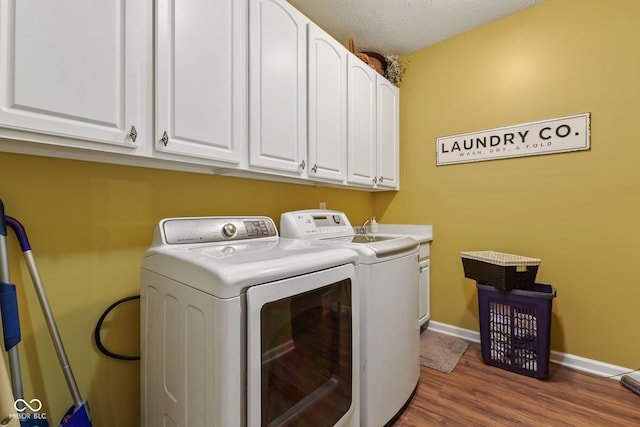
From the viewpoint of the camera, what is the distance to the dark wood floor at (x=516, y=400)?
1.49 meters

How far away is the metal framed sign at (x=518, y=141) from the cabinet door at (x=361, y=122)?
0.69 metres

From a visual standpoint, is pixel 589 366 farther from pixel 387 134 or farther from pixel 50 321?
pixel 50 321

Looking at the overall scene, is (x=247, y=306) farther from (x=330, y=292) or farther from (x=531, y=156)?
(x=531, y=156)

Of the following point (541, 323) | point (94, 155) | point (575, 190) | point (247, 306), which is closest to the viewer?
point (247, 306)

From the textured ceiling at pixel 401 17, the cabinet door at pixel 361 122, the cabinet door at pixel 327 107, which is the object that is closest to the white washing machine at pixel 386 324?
the cabinet door at pixel 327 107

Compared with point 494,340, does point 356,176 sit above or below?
above

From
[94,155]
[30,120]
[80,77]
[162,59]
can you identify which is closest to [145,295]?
[94,155]

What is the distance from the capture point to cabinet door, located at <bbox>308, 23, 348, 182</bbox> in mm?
1821

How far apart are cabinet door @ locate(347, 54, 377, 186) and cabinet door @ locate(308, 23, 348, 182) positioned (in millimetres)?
74

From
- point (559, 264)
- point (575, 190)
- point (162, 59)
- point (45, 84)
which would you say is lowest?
point (559, 264)

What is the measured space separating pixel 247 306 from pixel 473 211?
2.22 meters

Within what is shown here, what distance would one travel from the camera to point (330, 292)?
1121 millimetres

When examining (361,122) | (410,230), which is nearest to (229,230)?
(361,122)

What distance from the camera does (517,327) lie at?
192 cm
